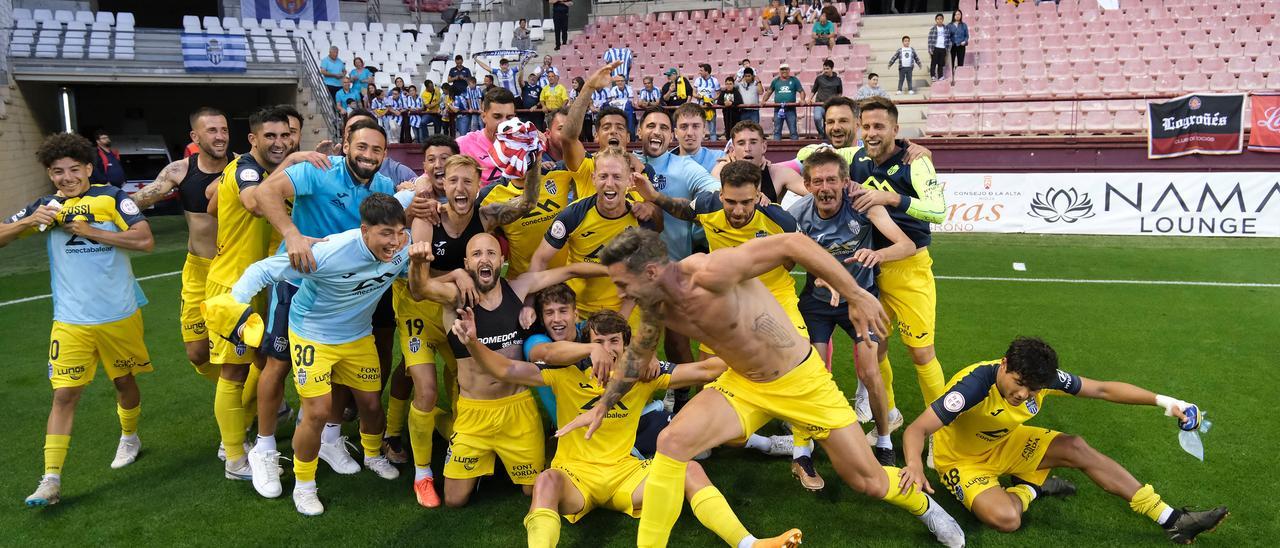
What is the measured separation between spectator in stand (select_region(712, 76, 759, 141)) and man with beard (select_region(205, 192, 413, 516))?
13.4 meters

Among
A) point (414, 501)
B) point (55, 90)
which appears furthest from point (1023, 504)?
point (55, 90)

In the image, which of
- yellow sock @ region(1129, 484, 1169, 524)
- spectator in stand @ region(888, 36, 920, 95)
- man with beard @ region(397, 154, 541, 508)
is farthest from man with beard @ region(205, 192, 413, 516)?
spectator in stand @ region(888, 36, 920, 95)

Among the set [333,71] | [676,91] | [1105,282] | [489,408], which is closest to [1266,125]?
[1105,282]

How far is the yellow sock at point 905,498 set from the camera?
4.68 metres

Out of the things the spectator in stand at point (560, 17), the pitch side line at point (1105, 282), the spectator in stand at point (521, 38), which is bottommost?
the pitch side line at point (1105, 282)

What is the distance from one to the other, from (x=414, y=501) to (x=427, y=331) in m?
1.17

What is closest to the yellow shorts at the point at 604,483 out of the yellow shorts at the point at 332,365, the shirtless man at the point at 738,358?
the shirtless man at the point at 738,358

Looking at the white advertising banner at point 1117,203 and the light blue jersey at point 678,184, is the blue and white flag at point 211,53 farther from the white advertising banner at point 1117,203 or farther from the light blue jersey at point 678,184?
the light blue jersey at point 678,184

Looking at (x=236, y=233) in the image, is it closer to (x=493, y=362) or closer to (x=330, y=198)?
(x=330, y=198)

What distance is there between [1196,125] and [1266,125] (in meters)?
1.11

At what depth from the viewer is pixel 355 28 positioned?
2889 centimetres

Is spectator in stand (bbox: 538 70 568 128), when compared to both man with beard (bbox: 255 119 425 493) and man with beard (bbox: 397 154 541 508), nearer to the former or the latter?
man with beard (bbox: 255 119 425 493)

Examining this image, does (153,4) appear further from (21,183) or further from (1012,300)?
(1012,300)

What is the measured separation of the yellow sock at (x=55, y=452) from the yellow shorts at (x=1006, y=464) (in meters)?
5.87
